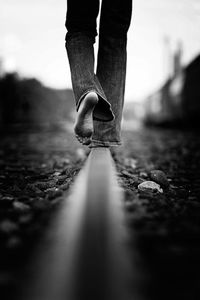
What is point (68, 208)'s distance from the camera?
3.16ft

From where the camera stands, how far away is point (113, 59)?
181cm

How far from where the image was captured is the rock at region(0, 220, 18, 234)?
889 millimetres

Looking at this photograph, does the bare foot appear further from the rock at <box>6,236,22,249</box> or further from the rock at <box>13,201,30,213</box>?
the rock at <box>6,236,22,249</box>

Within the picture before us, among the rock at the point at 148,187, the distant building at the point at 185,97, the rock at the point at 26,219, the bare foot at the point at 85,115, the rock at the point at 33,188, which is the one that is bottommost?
the rock at the point at 33,188

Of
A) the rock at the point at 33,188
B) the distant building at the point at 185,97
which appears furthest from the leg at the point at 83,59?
the distant building at the point at 185,97

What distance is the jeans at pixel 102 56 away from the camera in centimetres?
154

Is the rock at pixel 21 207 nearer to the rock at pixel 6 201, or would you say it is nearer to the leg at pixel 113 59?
the rock at pixel 6 201

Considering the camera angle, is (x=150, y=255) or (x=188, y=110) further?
(x=188, y=110)

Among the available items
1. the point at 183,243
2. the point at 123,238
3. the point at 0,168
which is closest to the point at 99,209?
the point at 123,238

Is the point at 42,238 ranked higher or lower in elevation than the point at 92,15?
lower

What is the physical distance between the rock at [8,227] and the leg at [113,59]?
105cm

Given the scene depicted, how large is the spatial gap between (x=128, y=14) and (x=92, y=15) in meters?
0.28

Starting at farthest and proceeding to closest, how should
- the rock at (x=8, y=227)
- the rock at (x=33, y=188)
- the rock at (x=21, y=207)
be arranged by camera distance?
the rock at (x=33, y=188)
the rock at (x=21, y=207)
the rock at (x=8, y=227)

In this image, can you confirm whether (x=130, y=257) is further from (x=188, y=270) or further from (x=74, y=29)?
(x=74, y=29)
